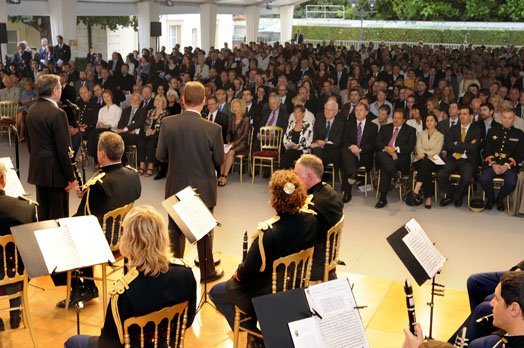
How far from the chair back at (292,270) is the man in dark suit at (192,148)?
44.3 inches

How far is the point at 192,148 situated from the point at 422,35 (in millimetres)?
34276

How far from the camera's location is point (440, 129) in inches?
326

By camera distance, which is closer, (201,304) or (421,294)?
(201,304)

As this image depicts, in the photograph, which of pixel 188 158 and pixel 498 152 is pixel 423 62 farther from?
pixel 188 158

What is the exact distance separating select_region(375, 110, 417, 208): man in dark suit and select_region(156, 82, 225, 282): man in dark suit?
3478 mm

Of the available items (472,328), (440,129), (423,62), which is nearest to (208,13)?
(423,62)

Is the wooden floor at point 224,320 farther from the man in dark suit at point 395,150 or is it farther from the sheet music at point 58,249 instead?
the man in dark suit at point 395,150

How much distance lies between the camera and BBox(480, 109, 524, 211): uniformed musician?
24.8 ft

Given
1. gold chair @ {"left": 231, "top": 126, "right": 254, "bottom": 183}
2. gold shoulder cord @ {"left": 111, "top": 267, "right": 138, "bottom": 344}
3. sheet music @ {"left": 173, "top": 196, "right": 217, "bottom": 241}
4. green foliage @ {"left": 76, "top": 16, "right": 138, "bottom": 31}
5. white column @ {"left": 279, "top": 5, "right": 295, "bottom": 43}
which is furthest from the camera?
green foliage @ {"left": 76, "top": 16, "right": 138, "bottom": 31}

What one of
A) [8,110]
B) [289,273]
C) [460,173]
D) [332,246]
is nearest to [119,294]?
[289,273]

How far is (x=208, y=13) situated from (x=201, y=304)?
62.8 feet

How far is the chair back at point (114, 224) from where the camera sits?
4626 millimetres

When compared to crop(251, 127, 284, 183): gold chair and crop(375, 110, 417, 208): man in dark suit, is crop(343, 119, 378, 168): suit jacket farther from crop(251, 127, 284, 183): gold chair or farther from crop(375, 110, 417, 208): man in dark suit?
crop(251, 127, 284, 183): gold chair

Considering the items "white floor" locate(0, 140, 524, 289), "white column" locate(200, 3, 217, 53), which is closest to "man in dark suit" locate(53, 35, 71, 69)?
"white column" locate(200, 3, 217, 53)
